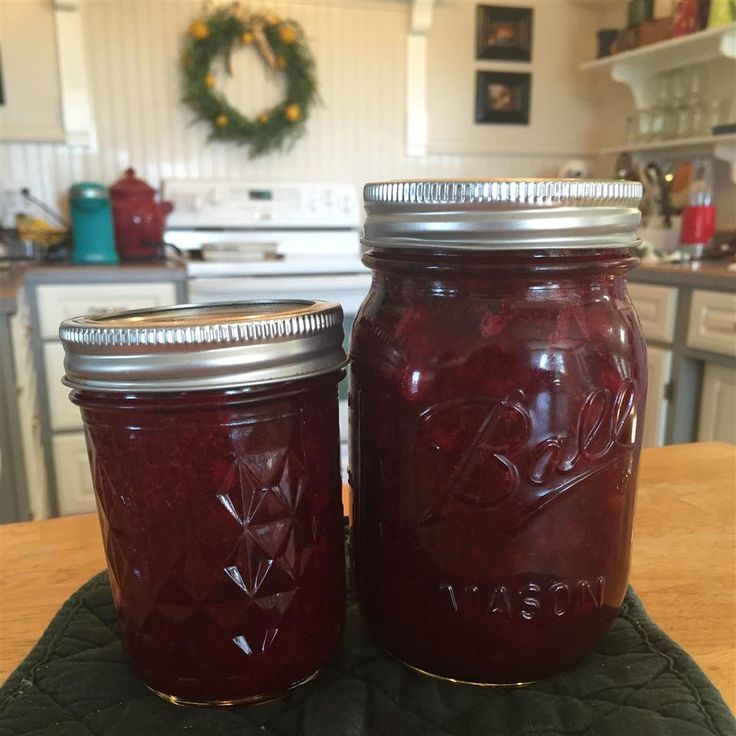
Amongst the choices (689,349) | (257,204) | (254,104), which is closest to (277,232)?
(257,204)

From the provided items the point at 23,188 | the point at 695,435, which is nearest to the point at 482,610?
the point at 695,435

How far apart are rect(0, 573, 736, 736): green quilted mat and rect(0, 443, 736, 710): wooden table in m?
0.03

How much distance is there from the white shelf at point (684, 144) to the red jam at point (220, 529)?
2137 millimetres

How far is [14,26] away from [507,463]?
8.36 feet

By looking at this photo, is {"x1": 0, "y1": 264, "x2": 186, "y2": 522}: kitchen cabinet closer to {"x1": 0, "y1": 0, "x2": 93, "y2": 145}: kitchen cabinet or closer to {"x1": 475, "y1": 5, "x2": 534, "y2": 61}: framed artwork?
{"x1": 0, "y1": 0, "x2": 93, "y2": 145}: kitchen cabinet

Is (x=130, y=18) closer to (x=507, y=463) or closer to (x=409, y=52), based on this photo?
(x=409, y=52)

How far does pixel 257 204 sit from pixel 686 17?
1.53 metres

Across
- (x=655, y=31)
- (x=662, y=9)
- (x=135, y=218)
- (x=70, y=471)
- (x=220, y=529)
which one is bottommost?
(x=70, y=471)

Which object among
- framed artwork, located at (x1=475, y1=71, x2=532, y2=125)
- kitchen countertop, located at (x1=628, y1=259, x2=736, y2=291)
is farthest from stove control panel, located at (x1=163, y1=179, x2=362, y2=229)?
kitchen countertop, located at (x1=628, y1=259, x2=736, y2=291)

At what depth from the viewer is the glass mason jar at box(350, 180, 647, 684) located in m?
0.32

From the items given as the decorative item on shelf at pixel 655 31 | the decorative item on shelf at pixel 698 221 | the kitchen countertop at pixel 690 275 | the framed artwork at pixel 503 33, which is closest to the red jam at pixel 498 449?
the kitchen countertop at pixel 690 275

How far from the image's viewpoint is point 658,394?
1.94 m

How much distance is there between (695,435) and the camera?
195 cm

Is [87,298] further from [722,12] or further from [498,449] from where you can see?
[722,12]
